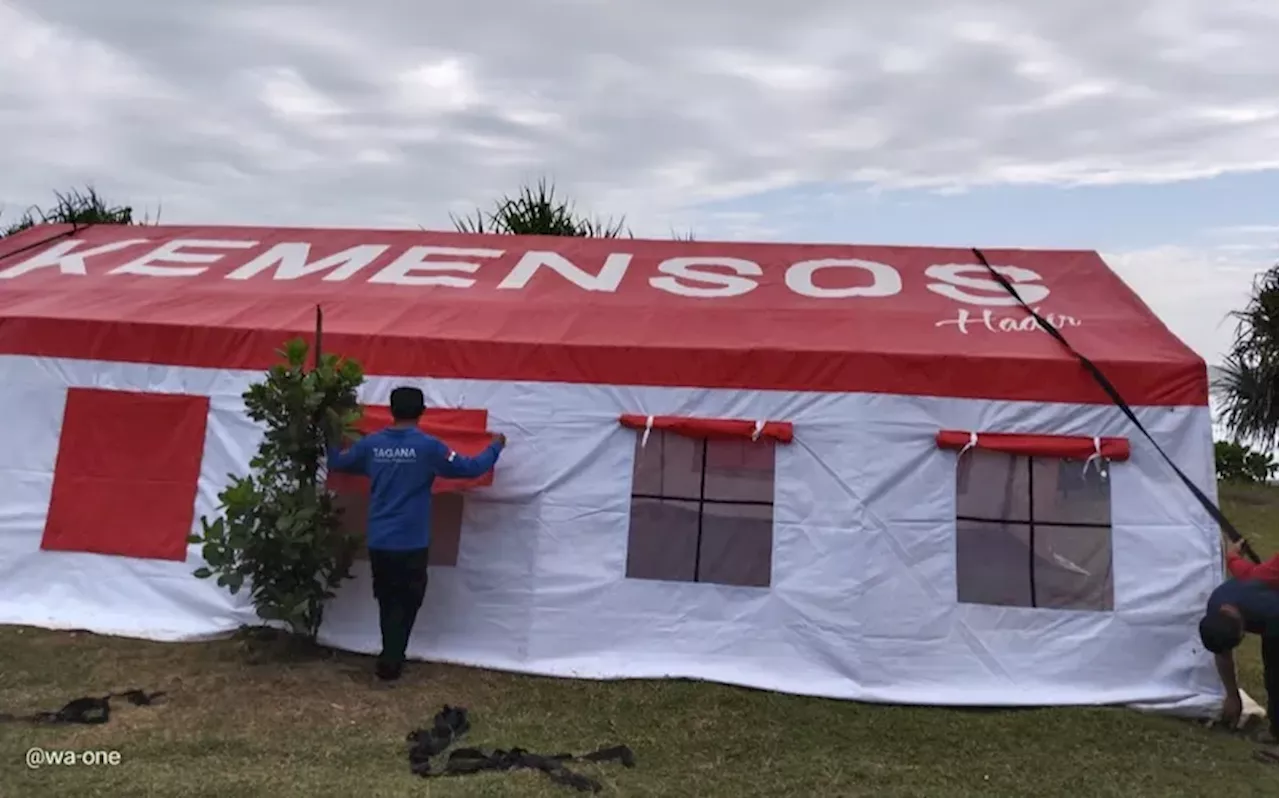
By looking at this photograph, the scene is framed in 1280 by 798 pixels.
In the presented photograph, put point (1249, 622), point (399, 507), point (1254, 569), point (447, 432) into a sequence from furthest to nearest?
point (447, 432) → point (399, 507) → point (1254, 569) → point (1249, 622)

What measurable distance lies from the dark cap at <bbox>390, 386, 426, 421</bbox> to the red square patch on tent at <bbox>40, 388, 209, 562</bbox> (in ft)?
4.96

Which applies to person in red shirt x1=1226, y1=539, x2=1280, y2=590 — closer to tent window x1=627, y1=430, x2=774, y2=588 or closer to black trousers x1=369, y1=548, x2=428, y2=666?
tent window x1=627, y1=430, x2=774, y2=588

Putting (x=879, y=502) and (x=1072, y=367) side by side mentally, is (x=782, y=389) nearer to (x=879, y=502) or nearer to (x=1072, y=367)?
(x=879, y=502)

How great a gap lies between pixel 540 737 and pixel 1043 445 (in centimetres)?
314

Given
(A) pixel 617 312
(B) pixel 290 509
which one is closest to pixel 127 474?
(B) pixel 290 509

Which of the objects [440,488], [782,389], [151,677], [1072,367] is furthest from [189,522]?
[1072,367]

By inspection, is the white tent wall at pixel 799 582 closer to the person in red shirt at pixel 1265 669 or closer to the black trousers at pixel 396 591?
the person in red shirt at pixel 1265 669

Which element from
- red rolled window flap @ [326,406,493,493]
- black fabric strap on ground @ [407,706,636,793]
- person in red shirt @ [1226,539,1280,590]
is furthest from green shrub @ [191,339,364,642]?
person in red shirt @ [1226,539,1280,590]

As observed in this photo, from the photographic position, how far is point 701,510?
5.89m

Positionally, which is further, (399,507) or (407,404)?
(407,404)

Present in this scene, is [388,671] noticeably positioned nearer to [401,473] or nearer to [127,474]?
[401,473]

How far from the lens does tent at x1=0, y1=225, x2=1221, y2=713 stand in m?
5.54

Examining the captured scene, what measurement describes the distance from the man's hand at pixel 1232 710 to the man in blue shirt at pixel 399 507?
4.08 metres

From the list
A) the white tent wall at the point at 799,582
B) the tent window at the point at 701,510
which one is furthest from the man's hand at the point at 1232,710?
the tent window at the point at 701,510
